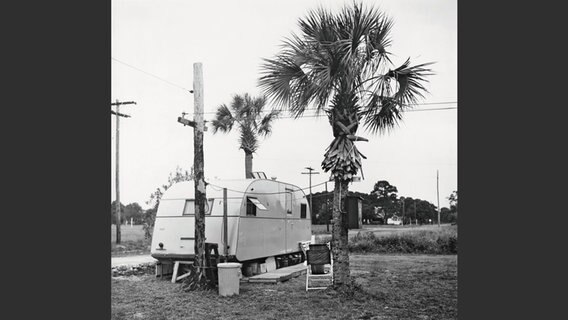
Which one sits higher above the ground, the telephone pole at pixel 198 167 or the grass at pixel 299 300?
the telephone pole at pixel 198 167

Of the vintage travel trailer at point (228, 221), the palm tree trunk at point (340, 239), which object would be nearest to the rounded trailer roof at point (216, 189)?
the vintage travel trailer at point (228, 221)

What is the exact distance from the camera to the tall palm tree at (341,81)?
30.1 feet

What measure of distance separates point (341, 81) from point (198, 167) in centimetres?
364

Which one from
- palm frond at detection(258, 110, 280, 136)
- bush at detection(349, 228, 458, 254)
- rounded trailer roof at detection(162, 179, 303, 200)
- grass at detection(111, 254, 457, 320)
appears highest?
palm frond at detection(258, 110, 280, 136)

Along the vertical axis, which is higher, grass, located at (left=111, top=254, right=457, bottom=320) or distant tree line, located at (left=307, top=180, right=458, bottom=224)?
distant tree line, located at (left=307, top=180, right=458, bottom=224)

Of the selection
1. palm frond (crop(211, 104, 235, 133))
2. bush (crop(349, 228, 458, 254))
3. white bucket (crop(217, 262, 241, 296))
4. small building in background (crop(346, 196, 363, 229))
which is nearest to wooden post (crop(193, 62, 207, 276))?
white bucket (crop(217, 262, 241, 296))

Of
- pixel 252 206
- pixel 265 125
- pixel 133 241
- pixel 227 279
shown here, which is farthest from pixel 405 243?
pixel 133 241

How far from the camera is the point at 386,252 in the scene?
16672 millimetres

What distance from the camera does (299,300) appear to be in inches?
372

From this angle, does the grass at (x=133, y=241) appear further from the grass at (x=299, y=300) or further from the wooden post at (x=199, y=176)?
the wooden post at (x=199, y=176)

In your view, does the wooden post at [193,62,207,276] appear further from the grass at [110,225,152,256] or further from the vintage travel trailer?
the grass at [110,225,152,256]

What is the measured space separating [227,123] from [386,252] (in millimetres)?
6175

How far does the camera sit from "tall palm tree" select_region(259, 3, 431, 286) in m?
9.19

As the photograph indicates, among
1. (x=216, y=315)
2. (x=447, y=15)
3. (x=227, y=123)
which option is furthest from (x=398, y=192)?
(x=227, y=123)
